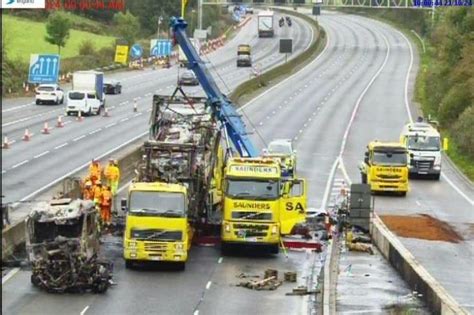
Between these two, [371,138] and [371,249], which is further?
[371,138]

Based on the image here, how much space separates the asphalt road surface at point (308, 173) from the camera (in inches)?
1100

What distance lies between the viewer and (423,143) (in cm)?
5619

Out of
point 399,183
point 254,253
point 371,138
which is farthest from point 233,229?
point 371,138

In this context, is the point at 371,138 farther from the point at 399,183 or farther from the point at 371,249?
the point at 371,249

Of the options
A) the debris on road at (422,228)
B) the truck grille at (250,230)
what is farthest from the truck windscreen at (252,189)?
the debris on road at (422,228)

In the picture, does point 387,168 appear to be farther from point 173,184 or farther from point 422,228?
point 173,184

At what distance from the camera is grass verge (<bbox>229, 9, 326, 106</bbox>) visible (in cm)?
9188

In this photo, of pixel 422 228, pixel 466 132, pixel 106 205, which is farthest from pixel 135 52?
pixel 106 205

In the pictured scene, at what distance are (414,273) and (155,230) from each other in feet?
19.8

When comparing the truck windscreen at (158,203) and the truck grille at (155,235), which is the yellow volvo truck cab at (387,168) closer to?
the truck windscreen at (158,203)

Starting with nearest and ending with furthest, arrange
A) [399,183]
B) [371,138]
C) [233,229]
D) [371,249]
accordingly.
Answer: [233,229]
[371,249]
[399,183]
[371,138]

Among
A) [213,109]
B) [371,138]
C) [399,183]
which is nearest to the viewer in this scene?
[213,109]

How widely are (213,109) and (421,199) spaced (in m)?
11.7

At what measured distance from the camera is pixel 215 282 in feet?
102
